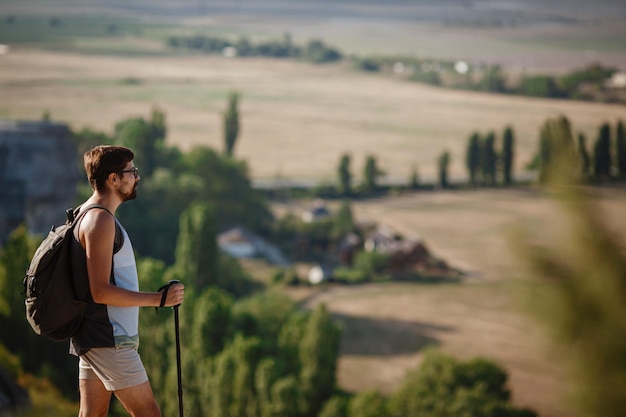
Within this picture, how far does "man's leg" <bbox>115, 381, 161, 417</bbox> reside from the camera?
4750 millimetres

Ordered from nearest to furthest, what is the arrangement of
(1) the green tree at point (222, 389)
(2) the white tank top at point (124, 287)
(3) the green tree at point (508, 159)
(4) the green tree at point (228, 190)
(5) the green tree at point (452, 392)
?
(2) the white tank top at point (124, 287), (1) the green tree at point (222, 389), (5) the green tree at point (452, 392), (4) the green tree at point (228, 190), (3) the green tree at point (508, 159)

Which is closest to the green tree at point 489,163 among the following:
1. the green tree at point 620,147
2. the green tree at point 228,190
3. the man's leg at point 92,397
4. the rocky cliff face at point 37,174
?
the green tree at point 620,147

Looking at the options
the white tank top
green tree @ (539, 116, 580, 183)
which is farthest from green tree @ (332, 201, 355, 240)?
green tree @ (539, 116, 580, 183)

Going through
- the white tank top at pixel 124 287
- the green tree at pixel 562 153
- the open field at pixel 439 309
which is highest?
the green tree at pixel 562 153

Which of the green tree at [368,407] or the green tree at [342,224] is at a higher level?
the green tree at [368,407]

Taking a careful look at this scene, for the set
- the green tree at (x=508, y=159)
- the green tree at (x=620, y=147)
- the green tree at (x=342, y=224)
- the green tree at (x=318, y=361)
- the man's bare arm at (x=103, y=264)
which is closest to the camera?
the man's bare arm at (x=103, y=264)

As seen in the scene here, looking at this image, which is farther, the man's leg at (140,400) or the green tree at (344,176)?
the green tree at (344,176)

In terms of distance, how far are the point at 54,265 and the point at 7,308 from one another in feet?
90.9

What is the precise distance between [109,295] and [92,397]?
2.34 ft

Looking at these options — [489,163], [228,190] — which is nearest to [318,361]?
[228,190]

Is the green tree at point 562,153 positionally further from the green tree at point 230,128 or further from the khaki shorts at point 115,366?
the green tree at point 230,128

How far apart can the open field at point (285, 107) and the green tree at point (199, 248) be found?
134 ft

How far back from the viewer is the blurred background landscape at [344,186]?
1100 inches

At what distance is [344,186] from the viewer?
3103 inches
